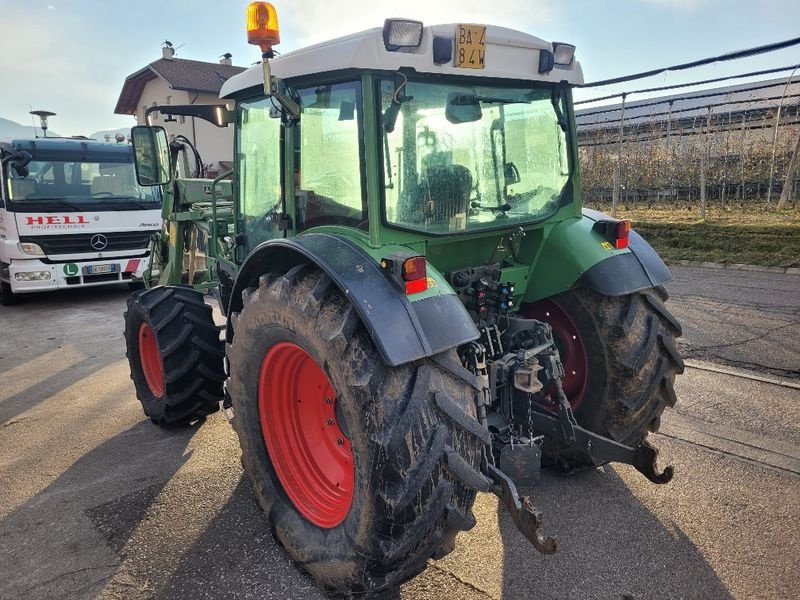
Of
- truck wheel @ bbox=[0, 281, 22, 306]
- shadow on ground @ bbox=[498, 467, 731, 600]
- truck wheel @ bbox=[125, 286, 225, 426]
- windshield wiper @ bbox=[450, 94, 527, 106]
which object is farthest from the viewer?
truck wheel @ bbox=[0, 281, 22, 306]

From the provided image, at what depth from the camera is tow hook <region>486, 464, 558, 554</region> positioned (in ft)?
6.56

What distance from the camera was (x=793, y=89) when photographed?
517 inches

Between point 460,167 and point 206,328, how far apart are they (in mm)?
1991

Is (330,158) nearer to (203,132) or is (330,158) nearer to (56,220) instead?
(56,220)

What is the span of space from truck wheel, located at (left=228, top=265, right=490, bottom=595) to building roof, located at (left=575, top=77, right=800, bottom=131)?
9.07m

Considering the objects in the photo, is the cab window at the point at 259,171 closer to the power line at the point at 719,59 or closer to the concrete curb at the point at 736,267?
the power line at the point at 719,59

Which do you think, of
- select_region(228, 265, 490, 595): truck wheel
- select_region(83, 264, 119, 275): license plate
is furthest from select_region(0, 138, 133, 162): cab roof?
select_region(228, 265, 490, 595): truck wheel

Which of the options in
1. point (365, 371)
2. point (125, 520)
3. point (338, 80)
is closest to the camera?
point (365, 371)

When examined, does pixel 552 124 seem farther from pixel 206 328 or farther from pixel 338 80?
pixel 206 328

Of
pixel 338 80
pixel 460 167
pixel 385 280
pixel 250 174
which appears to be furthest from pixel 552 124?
pixel 250 174

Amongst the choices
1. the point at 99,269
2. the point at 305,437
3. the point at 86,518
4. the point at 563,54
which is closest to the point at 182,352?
the point at 86,518

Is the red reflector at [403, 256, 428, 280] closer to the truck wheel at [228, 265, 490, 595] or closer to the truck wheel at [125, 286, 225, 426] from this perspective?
the truck wheel at [228, 265, 490, 595]

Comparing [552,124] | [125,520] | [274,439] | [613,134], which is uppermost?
[613,134]

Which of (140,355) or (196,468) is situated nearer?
(196,468)
